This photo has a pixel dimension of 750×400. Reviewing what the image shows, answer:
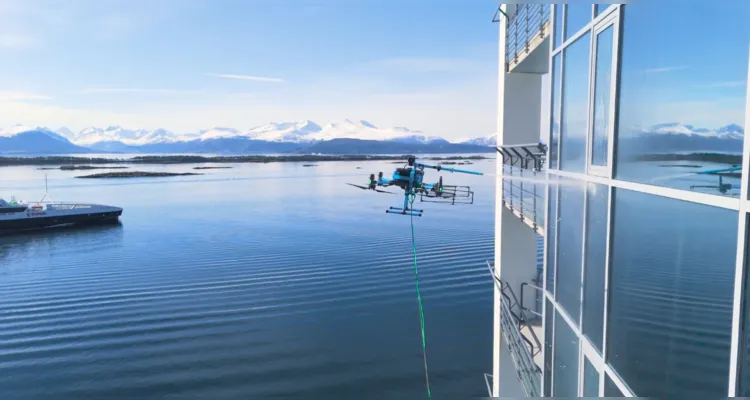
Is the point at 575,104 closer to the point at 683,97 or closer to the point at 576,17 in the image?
the point at 576,17

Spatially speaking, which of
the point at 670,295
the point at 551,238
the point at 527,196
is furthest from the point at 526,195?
the point at 670,295

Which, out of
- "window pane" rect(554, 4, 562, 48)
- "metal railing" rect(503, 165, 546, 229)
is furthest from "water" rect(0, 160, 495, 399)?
"window pane" rect(554, 4, 562, 48)

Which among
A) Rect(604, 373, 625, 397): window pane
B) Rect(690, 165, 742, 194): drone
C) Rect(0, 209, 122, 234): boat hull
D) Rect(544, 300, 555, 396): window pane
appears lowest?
Rect(0, 209, 122, 234): boat hull

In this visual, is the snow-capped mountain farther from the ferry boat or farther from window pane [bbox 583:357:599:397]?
the ferry boat

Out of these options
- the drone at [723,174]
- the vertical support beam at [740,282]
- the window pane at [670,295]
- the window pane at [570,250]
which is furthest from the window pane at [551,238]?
the vertical support beam at [740,282]

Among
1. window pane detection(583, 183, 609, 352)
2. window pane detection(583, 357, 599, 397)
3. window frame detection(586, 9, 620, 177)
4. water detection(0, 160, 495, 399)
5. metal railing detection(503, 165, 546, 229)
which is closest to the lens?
window frame detection(586, 9, 620, 177)

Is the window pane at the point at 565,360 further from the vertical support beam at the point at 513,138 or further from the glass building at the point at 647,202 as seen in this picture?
the vertical support beam at the point at 513,138

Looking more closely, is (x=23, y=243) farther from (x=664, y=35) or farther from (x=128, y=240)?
(x=664, y=35)
